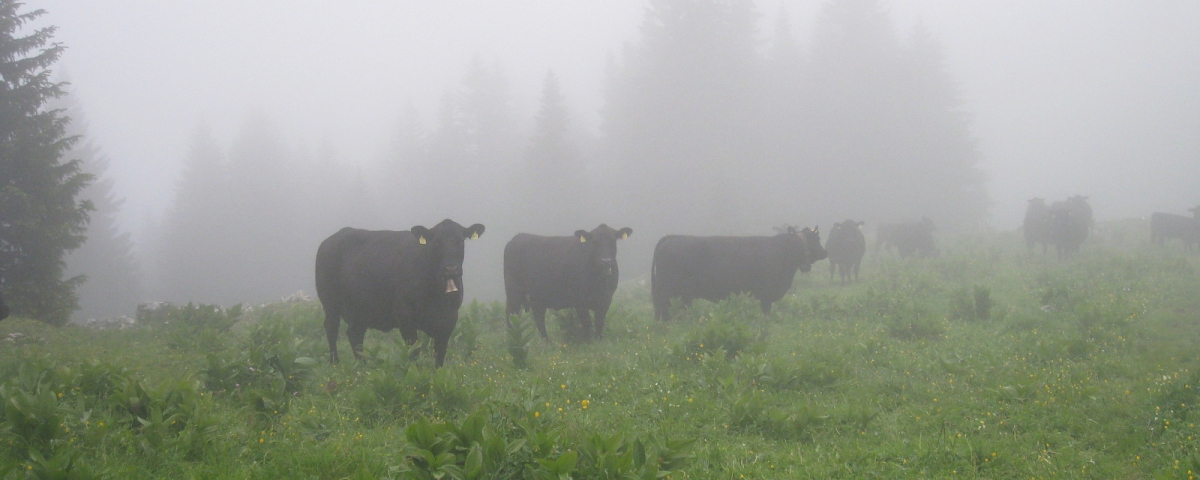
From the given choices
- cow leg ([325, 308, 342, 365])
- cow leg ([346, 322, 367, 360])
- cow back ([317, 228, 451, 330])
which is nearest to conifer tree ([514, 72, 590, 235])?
cow back ([317, 228, 451, 330])

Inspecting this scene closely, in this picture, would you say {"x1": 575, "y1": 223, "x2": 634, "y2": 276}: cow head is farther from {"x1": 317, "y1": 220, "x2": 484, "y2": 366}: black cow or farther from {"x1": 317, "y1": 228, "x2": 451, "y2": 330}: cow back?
{"x1": 317, "y1": 228, "x2": 451, "y2": 330}: cow back

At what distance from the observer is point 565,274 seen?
1227 centimetres

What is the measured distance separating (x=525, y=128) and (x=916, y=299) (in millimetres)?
39939

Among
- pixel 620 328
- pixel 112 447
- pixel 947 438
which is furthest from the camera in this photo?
pixel 620 328

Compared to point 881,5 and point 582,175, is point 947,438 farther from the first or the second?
point 881,5

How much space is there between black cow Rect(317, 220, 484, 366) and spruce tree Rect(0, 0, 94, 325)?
30.0 ft

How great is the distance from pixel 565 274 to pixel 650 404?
5.92 meters

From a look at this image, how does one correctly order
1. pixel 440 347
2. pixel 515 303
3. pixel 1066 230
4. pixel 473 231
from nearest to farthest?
pixel 440 347
pixel 473 231
pixel 515 303
pixel 1066 230

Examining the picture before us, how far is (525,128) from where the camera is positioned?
165 ft

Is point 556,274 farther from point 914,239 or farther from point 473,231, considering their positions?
point 914,239

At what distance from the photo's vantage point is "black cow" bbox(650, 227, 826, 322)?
14344 mm

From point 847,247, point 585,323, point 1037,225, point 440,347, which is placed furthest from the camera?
point 1037,225

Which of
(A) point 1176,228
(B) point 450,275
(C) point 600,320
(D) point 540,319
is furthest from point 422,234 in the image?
(A) point 1176,228

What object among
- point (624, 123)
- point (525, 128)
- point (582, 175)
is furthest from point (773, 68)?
point (525, 128)
